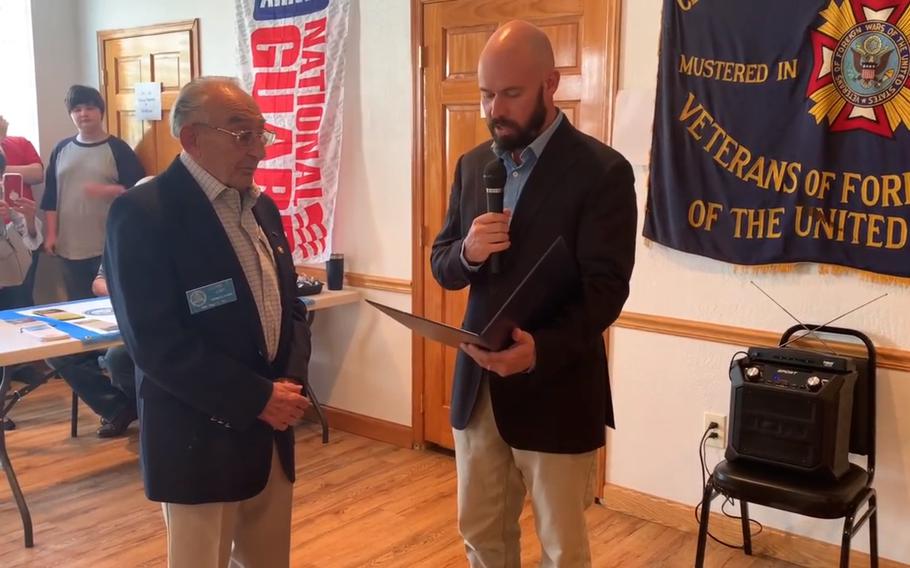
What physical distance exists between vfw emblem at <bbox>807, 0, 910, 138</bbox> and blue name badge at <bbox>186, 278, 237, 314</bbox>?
1.91 metres

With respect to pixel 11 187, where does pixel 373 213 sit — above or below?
below

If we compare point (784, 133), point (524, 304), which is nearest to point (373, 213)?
point (784, 133)

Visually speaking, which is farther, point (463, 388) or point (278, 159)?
point (278, 159)

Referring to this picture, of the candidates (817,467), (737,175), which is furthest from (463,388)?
(737,175)

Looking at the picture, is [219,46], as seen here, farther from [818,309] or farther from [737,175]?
[818,309]

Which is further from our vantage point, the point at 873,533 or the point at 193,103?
the point at 873,533

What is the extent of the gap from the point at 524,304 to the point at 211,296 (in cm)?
62

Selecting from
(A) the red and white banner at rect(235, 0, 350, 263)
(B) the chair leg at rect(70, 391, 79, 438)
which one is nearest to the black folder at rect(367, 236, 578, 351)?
(A) the red and white banner at rect(235, 0, 350, 263)

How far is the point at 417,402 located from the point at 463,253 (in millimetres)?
2221

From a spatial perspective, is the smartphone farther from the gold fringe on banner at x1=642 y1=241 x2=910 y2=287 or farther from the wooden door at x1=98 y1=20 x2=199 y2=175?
the gold fringe on banner at x1=642 y1=241 x2=910 y2=287

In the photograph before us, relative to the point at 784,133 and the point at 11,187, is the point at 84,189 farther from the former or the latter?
the point at 784,133

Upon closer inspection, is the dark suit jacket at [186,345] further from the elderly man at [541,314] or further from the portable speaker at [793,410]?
the portable speaker at [793,410]

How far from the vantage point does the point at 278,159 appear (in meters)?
4.15

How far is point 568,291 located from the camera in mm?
1651
